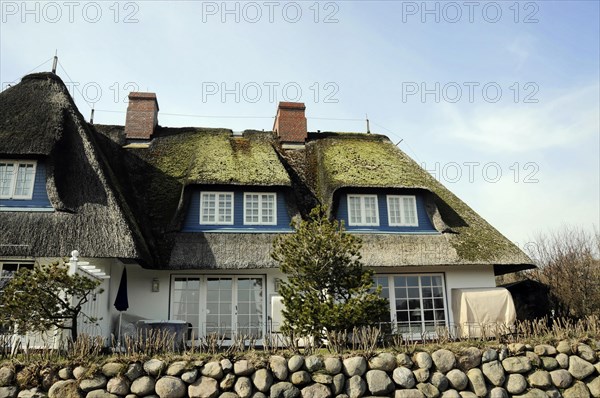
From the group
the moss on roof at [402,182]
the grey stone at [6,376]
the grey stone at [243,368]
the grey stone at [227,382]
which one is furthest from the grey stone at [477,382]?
the grey stone at [6,376]

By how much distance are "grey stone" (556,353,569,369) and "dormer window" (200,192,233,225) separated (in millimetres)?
8672

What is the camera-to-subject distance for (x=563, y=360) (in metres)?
9.57

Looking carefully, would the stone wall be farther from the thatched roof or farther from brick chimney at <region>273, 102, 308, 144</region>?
brick chimney at <region>273, 102, 308, 144</region>

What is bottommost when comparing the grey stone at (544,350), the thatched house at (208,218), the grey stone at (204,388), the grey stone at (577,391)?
the grey stone at (577,391)

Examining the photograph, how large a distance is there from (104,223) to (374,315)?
652 centimetres

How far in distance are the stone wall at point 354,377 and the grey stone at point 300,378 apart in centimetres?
2

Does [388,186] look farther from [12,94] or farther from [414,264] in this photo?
[12,94]

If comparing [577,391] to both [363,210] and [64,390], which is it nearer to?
[363,210]

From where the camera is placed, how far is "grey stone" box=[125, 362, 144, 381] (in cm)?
795

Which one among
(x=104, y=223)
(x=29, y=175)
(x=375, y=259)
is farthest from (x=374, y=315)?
(x=29, y=175)

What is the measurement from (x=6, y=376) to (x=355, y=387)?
5564 mm

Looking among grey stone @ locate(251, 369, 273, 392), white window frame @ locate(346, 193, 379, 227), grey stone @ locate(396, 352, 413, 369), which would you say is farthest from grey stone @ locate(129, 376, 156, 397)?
white window frame @ locate(346, 193, 379, 227)

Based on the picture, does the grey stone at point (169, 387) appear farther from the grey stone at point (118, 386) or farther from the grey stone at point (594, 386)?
the grey stone at point (594, 386)

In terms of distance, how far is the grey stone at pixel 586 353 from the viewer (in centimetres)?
973
